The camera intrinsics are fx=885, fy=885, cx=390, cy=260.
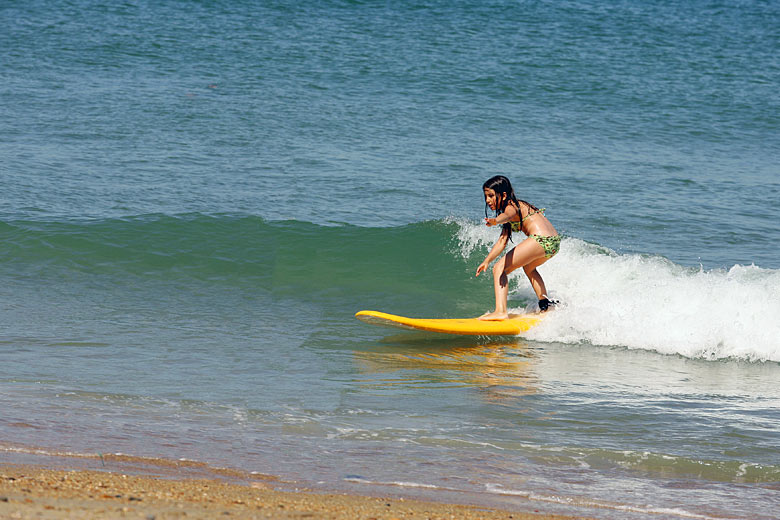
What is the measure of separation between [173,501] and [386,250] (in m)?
7.37

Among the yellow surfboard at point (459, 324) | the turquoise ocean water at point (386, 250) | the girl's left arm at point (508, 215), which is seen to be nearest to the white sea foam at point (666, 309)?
the turquoise ocean water at point (386, 250)

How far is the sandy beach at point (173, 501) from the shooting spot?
3.37 metres

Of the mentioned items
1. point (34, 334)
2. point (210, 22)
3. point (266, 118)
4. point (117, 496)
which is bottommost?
point (34, 334)

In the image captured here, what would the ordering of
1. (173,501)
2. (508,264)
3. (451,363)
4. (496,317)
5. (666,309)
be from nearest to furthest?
(173,501) < (451,363) < (496,317) < (508,264) < (666,309)

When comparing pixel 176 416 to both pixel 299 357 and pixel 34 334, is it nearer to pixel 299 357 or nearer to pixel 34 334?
pixel 299 357

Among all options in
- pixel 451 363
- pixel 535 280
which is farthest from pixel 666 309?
pixel 451 363

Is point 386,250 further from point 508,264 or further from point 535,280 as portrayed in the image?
point 508,264

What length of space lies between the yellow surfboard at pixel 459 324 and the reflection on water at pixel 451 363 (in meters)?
0.10

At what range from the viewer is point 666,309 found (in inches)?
333

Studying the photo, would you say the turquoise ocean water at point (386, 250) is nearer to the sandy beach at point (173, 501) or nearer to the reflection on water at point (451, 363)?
the reflection on water at point (451, 363)

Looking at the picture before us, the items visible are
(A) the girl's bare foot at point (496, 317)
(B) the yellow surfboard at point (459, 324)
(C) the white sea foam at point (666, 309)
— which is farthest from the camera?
(A) the girl's bare foot at point (496, 317)

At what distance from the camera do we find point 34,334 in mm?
7207

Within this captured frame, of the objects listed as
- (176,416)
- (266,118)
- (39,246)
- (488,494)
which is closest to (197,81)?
(266,118)

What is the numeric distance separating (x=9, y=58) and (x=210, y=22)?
561 centimetres
